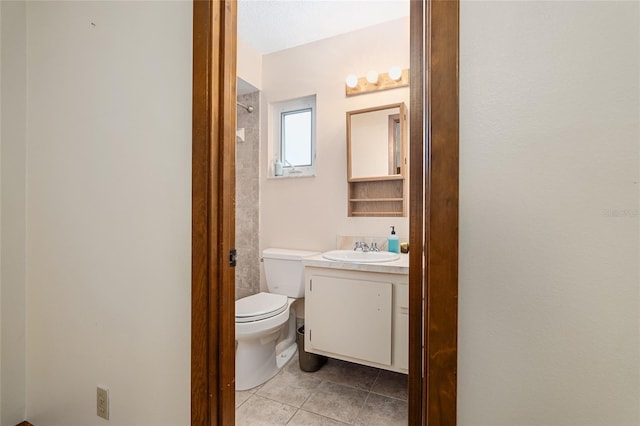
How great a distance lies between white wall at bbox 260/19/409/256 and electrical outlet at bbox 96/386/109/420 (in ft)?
4.65

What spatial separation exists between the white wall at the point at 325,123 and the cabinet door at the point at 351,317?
500 mm

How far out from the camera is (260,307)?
1771 millimetres

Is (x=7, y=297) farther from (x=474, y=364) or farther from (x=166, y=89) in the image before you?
(x=474, y=364)

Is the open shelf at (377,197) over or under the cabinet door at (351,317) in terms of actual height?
over

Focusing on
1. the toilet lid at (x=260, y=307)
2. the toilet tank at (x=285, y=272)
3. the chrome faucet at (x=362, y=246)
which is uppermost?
the chrome faucet at (x=362, y=246)

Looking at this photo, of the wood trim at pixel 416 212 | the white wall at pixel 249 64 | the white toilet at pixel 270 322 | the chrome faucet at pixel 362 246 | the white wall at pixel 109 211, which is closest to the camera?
the wood trim at pixel 416 212

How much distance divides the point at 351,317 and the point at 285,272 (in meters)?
0.66

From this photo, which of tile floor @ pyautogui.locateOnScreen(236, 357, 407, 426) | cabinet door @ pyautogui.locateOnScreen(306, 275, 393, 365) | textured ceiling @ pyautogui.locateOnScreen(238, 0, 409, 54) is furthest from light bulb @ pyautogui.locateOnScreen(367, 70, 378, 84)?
tile floor @ pyautogui.locateOnScreen(236, 357, 407, 426)

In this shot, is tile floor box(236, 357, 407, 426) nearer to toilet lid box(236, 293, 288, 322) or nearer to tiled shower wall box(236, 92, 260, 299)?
toilet lid box(236, 293, 288, 322)

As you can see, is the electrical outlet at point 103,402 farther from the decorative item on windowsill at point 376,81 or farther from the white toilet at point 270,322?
the decorative item on windowsill at point 376,81

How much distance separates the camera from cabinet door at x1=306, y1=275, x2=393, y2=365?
5.09 ft

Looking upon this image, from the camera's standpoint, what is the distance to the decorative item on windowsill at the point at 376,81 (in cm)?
189

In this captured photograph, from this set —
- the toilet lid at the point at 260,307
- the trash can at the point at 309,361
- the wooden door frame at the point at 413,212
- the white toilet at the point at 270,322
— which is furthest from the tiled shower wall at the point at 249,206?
the wooden door frame at the point at 413,212

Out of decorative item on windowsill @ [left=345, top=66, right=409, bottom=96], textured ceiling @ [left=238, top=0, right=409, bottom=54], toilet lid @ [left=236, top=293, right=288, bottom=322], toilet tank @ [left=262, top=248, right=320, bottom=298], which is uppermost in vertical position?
textured ceiling @ [left=238, top=0, right=409, bottom=54]
